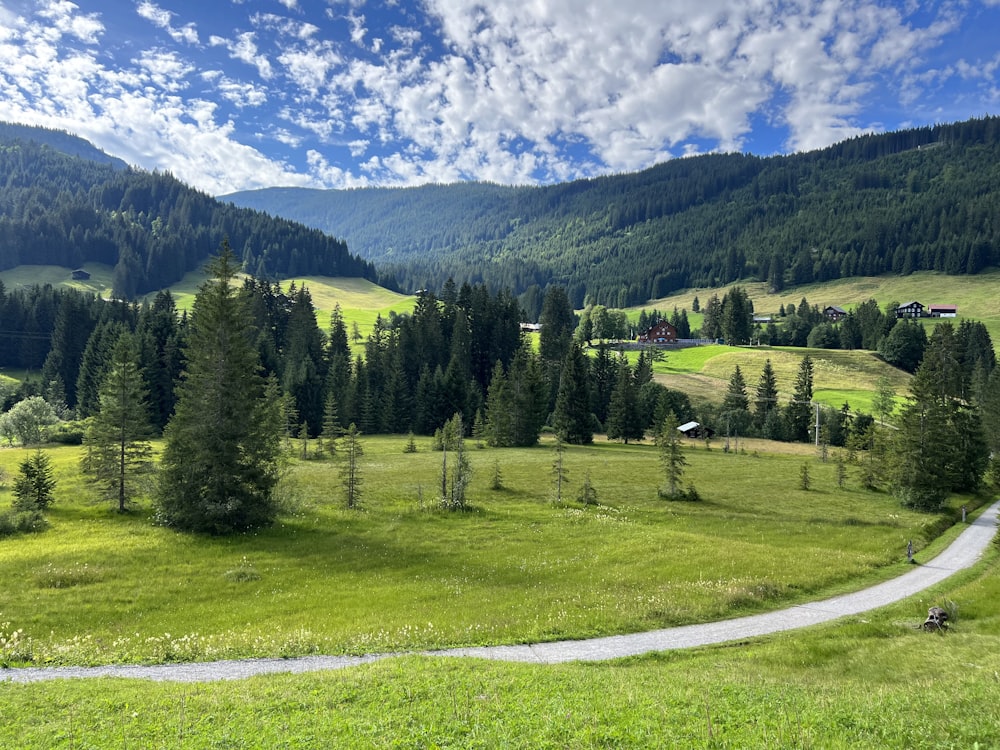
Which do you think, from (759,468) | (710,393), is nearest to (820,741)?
(759,468)

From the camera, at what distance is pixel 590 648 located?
20.9m

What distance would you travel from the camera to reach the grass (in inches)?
873

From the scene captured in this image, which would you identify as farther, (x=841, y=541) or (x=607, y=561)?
(x=841, y=541)

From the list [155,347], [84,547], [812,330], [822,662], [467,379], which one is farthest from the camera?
[812,330]

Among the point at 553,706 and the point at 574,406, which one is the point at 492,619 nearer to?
the point at 553,706

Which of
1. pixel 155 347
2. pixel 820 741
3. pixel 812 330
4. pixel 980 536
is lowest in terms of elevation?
pixel 980 536

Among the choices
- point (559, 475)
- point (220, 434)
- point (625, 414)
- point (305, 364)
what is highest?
point (305, 364)

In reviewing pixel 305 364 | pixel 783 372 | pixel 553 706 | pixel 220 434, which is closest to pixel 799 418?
pixel 783 372

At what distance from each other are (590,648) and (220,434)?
1215 inches

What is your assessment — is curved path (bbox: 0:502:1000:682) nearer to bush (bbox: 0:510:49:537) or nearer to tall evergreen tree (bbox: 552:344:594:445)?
bush (bbox: 0:510:49:537)

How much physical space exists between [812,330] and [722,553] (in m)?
177

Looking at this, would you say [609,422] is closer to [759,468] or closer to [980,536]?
[759,468]

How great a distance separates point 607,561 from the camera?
111 ft

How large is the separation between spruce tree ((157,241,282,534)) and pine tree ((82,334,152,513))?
5489 millimetres
